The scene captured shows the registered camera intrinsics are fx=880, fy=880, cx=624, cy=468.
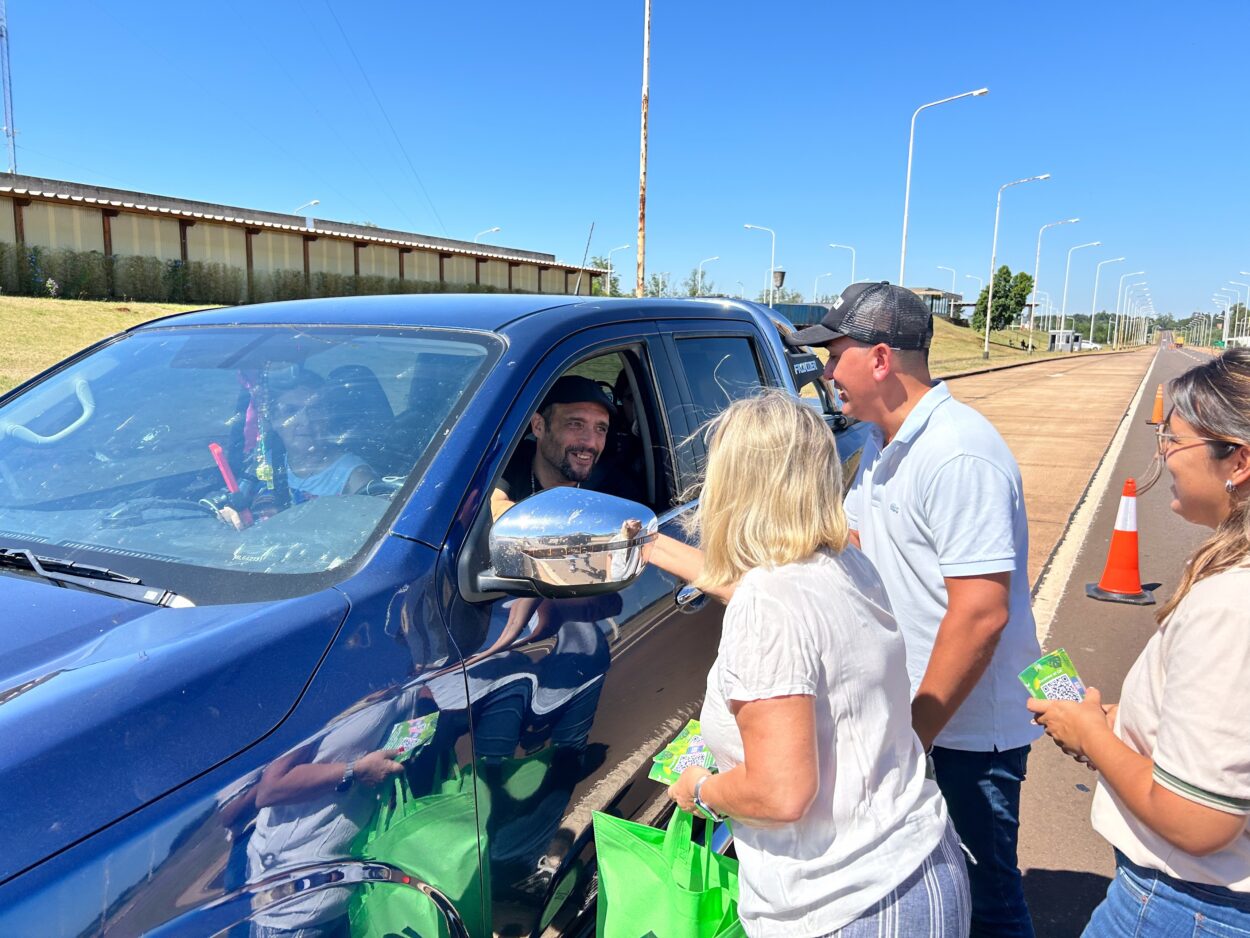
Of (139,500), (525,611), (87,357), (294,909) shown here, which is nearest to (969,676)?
(525,611)

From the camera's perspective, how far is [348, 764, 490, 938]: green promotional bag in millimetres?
1385

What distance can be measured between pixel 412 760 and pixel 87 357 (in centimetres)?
196

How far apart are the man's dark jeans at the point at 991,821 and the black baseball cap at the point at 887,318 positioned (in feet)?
3.42

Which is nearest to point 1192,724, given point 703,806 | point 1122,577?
point 703,806

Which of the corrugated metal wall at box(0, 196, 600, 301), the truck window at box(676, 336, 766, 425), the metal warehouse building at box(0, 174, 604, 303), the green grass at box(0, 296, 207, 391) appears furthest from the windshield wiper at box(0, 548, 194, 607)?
the metal warehouse building at box(0, 174, 604, 303)

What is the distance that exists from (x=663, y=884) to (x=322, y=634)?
82 centimetres

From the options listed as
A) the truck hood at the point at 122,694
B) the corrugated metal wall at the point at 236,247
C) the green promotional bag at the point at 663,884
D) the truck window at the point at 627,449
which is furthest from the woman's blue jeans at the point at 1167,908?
the corrugated metal wall at the point at 236,247

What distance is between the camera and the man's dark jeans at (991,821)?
2.19m

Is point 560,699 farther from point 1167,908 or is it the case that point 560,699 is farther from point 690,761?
point 1167,908

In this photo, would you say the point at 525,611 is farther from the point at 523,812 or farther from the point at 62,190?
the point at 62,190

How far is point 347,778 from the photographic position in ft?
4.47

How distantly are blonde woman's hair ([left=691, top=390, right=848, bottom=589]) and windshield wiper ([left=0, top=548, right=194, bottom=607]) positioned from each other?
96 cm

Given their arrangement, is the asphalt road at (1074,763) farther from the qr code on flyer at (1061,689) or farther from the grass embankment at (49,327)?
the grass embankment at (49,327)

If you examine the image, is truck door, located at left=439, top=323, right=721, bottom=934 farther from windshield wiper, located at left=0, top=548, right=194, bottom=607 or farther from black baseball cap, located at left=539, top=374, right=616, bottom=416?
windshield wiper, located at left=0, top=548, right=194, bottom=607
